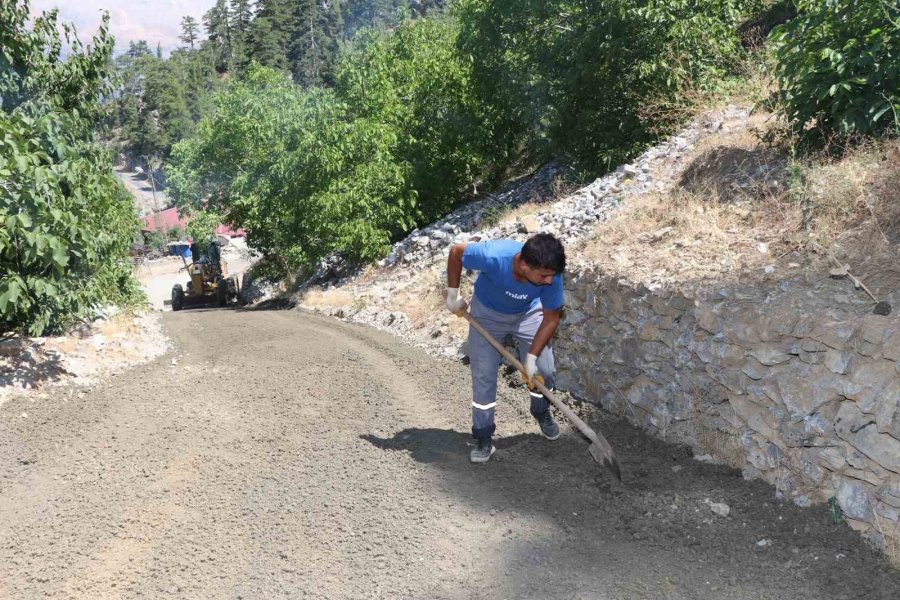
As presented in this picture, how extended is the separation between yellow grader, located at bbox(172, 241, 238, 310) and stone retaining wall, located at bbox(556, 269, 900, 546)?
17.0 metres

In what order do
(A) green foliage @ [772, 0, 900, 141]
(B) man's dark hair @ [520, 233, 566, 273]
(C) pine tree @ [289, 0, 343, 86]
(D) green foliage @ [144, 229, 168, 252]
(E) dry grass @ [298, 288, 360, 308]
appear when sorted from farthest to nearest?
(C) pine tree @ [289, 0, 343, 86]
(D) green foliage @ [144, 229, 168, 252]
(E) dry grass @ [298, 288, 360, 308]
(A) green foliage @ [772, 0, 900, 141]
(B) man's dark hair @ [520, 233, 566, 273]

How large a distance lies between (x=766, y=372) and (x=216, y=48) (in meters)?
110

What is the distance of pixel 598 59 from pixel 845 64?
26.5 ft

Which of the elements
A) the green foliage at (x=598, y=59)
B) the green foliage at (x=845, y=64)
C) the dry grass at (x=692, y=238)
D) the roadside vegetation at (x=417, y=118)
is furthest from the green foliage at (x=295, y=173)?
the green foliage at (x=845, y=64)

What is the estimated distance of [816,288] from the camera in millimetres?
4719

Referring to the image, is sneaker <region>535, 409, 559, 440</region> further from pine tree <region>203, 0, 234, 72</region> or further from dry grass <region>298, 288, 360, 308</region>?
pine tree <region>203, 0, 234, 72</region>

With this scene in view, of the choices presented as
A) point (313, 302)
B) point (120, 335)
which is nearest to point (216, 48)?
point (313, 302)

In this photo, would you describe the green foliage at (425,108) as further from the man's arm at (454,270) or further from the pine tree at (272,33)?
the pine tree at (272,33)

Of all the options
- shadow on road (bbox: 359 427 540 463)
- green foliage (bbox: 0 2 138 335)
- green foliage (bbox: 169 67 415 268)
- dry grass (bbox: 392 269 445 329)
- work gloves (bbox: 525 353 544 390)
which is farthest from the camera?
green foliage (bbox: 169 67 415 268)

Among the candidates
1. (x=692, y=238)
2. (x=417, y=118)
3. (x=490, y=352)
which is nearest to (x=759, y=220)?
(x=692, y=238)

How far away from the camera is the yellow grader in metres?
20.7

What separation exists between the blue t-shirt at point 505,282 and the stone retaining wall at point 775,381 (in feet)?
3.65

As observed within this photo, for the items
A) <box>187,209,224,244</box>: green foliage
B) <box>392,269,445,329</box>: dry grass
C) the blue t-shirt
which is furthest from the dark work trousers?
<box>187,209,224,244</box>: green foliage

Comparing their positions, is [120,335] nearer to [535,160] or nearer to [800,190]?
[800,190]
